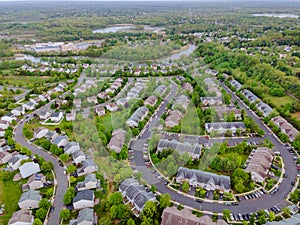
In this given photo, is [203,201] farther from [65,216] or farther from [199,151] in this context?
[65,216]

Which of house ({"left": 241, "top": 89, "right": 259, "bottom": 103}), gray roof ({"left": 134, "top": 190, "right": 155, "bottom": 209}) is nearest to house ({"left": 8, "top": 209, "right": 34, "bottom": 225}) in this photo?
gray roof ({"left": 134, "top": 190, "right": 155, "bottom": 209})

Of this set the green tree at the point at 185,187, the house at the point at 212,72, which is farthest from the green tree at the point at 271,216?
the house at the point at 212,72

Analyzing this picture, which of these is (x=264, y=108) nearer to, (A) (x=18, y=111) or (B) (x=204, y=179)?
(B) (x=204, y=179)

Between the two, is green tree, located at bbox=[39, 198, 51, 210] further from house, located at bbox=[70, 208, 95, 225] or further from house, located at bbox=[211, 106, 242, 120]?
house, located at bbox=[211, 106, 242, 120]

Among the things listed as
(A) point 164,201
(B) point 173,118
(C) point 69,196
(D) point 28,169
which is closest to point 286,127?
(B) point 173,118

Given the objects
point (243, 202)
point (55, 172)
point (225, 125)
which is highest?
point (225, 125)

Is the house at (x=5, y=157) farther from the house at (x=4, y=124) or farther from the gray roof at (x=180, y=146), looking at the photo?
the gray roof at (x=180, y=146)

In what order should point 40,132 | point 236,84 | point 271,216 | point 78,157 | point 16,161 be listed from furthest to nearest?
point 236,84
point 40,132
point 78,157
point 16,161
point 271,216
